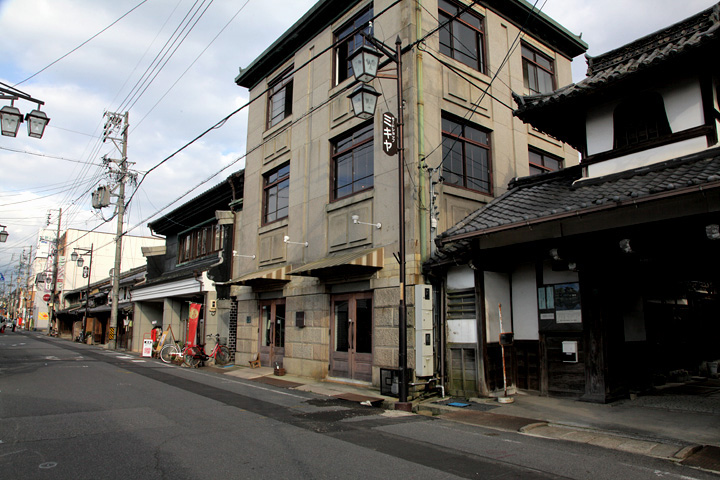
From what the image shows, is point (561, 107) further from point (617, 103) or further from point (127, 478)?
point (127, 478)

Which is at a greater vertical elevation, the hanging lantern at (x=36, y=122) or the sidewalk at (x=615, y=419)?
the hanging lantern at (x=36, y=122)

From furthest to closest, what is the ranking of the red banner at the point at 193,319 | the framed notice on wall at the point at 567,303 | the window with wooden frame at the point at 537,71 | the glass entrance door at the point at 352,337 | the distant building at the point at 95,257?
the distant building at the point at 95,257
the red banner at the point at 193,319
the window with wooden frame at the point at 537,71
the glass entrance door at the point at 352,337
the framed notice on wall at the point at 567,303

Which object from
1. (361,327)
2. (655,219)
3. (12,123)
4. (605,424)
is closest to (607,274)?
(655,219)

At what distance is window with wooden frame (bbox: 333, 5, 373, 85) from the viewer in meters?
15.2

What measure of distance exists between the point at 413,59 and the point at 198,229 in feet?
55.7

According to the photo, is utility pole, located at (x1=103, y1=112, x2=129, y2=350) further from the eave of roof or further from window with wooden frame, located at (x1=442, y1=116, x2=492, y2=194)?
window with wooden frame, located at (x1=442, y1=116, x2=492, y2=194)

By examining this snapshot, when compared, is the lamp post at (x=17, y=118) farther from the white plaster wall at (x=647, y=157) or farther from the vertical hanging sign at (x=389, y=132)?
the white plaster wall at (x=647, y=157)

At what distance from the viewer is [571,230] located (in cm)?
906

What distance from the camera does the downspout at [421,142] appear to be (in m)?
12.2

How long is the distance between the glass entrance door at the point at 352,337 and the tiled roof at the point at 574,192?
2.79 meters

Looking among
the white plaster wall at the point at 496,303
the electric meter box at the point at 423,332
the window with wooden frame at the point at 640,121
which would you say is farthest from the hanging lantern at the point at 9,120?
the window with wooden frame at the point at 640,121

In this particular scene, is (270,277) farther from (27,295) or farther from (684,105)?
(27,295)

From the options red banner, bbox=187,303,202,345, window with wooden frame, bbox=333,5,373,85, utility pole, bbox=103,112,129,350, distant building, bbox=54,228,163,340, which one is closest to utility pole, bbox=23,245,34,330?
distant building, bbox=54,228,163,340

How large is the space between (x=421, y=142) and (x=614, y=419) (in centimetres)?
769
